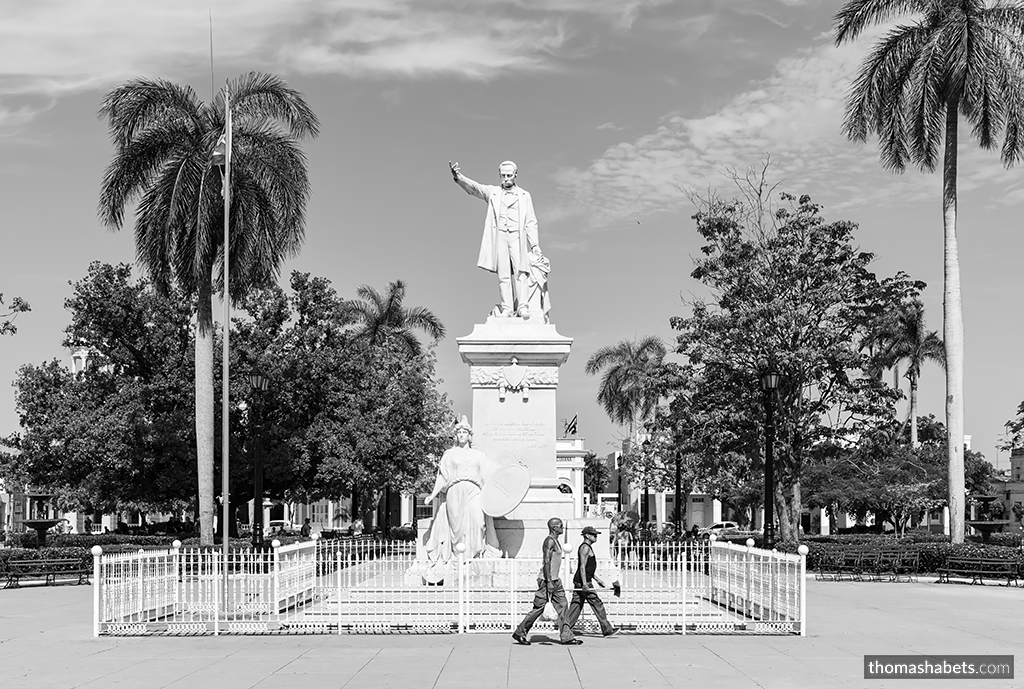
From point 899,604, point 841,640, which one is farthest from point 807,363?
point 841,640

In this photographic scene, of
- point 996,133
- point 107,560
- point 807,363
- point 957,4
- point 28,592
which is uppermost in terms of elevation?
point 957,4

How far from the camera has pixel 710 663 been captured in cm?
1263

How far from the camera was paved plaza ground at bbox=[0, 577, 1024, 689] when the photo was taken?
11430mm

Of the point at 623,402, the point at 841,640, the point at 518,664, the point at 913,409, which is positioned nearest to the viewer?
the point at 518,664

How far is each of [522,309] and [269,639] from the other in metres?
9.15

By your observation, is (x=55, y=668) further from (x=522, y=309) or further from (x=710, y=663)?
(x=522, y=309)

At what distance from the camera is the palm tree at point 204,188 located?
31.5 metres

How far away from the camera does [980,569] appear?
26.4 metres

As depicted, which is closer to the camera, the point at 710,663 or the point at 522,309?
the point at 710,663

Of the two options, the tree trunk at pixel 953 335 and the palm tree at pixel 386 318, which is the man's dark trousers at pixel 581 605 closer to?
the tree trunk at pixel 953 335

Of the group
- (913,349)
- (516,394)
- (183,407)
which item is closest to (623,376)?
(913,349)

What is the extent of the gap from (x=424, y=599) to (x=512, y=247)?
25.8ft

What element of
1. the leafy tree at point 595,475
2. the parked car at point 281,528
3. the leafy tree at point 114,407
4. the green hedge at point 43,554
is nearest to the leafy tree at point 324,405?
the leafy tree at point 114,407

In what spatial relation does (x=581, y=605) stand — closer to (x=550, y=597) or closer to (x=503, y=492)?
(x=550, y=597)
